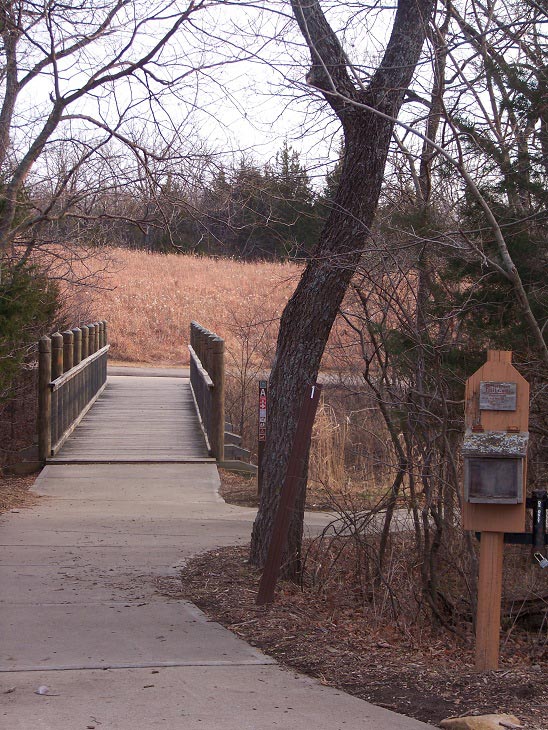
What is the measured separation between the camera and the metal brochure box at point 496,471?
176 inches

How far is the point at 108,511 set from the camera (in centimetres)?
1013

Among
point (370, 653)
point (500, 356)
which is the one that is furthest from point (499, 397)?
point (370, 653)

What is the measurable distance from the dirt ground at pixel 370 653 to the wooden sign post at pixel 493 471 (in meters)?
0.28

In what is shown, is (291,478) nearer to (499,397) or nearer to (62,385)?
(499,397)

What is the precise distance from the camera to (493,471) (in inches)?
177

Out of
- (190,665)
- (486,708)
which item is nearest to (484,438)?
(486,708)

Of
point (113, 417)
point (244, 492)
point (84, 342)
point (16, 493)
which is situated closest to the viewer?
point (16, 493)

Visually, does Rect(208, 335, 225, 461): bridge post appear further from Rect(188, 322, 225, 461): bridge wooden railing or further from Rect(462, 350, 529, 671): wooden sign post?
Rect(462, 350, 529, 671): wooden sign post

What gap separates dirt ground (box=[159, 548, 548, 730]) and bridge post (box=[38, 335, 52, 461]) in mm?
6282

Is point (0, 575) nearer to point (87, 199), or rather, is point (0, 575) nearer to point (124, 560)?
point (124, 560)

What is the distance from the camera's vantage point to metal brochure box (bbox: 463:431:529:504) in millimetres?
4480

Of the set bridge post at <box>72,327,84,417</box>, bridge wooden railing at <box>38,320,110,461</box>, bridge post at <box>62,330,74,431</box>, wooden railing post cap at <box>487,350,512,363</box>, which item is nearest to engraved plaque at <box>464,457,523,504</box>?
wooden railing post cap at <box>487,350,512,363</box>

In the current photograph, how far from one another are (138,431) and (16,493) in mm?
4352

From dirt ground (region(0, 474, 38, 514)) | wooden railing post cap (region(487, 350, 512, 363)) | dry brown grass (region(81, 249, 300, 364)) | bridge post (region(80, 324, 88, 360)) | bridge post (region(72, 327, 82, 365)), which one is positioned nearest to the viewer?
wooden railing post cap (region(487, 350, 512, 363))
